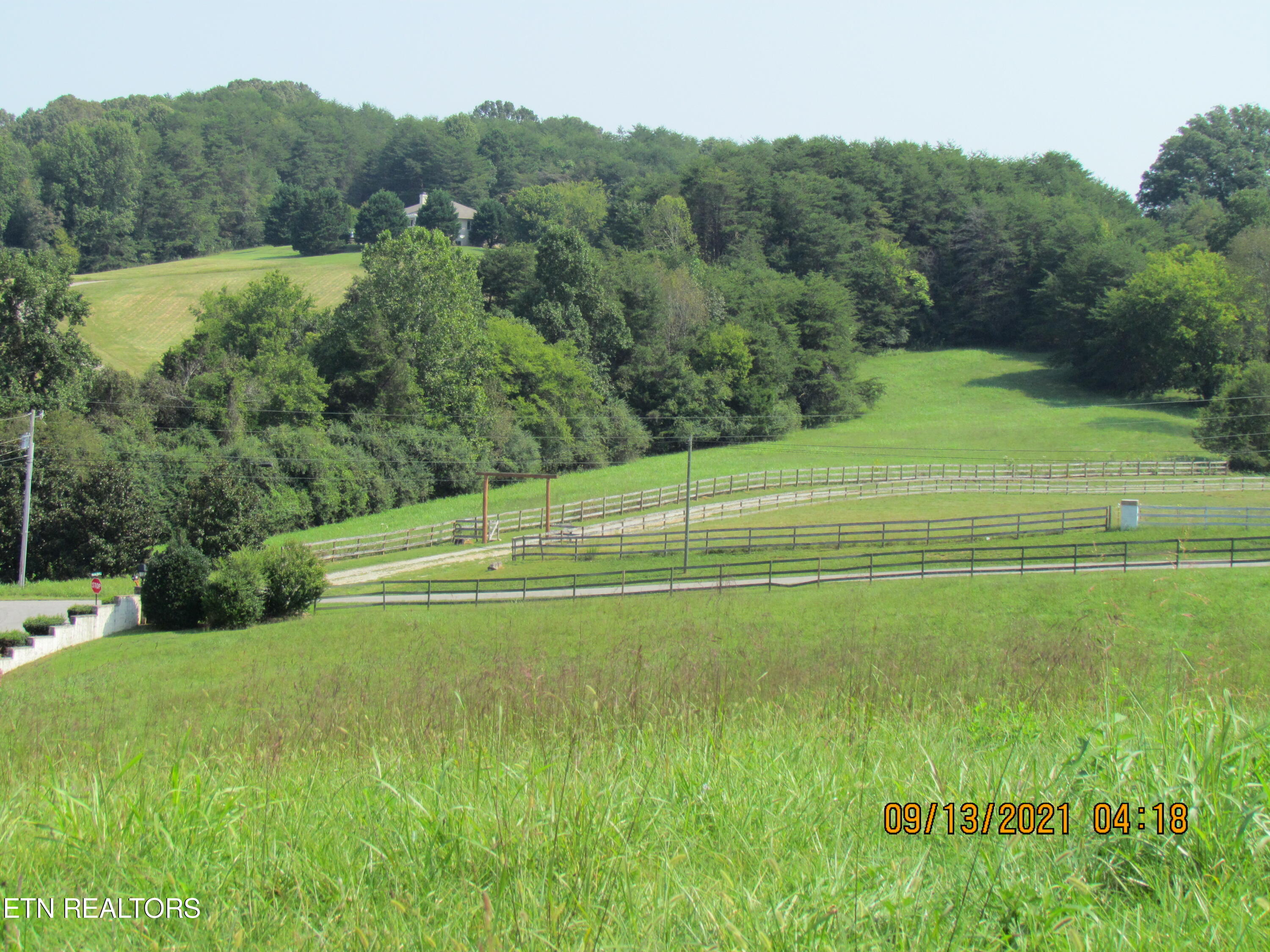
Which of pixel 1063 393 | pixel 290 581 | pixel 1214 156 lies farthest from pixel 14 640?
pixel 1214 156

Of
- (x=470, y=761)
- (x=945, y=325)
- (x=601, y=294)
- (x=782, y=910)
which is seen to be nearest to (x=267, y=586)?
(x=470, y=761)

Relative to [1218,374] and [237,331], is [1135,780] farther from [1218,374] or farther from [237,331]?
[1218,374]

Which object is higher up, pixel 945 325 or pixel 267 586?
pixel 945 325

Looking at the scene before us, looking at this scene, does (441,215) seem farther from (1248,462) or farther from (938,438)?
(1248,462)

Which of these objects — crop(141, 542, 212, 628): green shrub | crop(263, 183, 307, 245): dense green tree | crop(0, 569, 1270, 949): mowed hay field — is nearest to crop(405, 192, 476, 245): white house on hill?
crop(263, 183, 307, 245): dense green tree

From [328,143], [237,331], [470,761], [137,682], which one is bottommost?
[137,682]

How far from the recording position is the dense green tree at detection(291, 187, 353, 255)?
374 feet

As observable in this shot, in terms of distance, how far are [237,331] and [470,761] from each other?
6692cm

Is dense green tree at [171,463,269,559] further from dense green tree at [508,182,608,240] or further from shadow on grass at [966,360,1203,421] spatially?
dense green tree at [508,182,608,240]

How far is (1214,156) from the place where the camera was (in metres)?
116

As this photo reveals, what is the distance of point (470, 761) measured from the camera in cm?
450

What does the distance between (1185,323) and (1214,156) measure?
59171 millimetres

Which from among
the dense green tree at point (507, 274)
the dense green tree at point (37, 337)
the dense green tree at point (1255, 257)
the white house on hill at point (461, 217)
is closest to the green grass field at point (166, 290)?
the dense green tree at point (507, 274)

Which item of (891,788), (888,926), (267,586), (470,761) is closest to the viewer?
(888,926)
